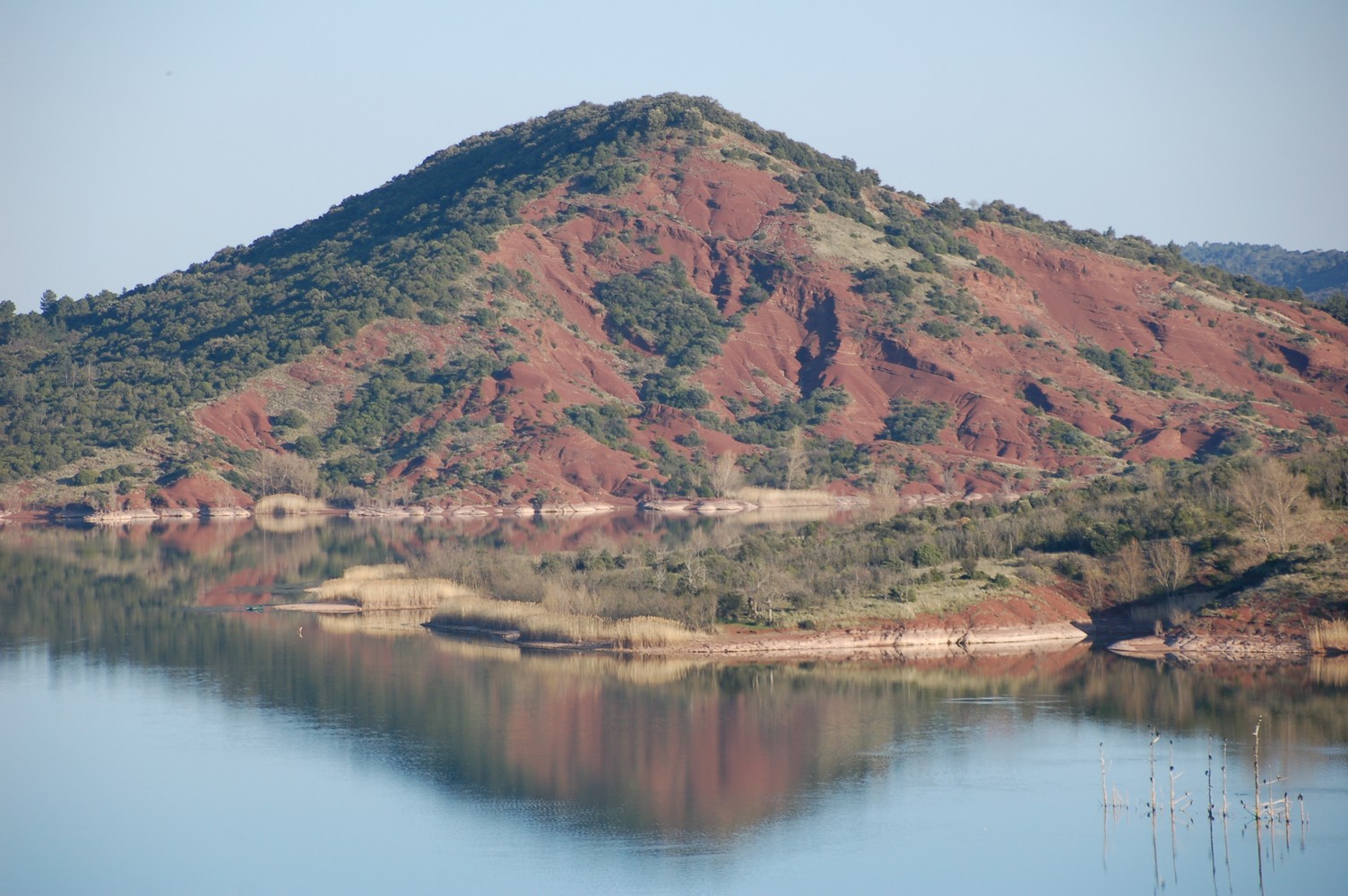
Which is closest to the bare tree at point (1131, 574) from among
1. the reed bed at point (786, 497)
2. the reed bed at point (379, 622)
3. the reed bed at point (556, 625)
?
the reed bed at point (556, 625)

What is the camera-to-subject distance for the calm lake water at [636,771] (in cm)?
3091

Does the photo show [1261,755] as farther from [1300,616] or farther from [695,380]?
[695,380]

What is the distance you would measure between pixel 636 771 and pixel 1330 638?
914 inches

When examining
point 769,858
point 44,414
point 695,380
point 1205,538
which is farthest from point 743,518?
point 769,858

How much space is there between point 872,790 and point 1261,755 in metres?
9.04

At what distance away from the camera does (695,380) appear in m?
145

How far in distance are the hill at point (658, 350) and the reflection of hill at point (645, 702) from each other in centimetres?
5688

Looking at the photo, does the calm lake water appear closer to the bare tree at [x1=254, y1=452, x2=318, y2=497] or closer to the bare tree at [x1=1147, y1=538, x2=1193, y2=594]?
the bare tree at [x1=1147, y1=538, x2=1193, y2=594]

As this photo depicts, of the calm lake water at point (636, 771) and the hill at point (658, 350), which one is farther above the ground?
the hill at point (658, 350)

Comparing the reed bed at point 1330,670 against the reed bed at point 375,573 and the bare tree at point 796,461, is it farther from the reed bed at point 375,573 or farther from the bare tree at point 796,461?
the bare tree at point 796,461

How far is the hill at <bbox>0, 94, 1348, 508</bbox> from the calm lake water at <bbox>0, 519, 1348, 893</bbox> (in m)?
60.0

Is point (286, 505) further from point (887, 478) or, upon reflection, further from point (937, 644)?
point (937, 644)

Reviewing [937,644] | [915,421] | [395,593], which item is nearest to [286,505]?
[915,421]

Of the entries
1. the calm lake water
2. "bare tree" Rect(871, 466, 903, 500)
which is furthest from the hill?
the calm lake water
